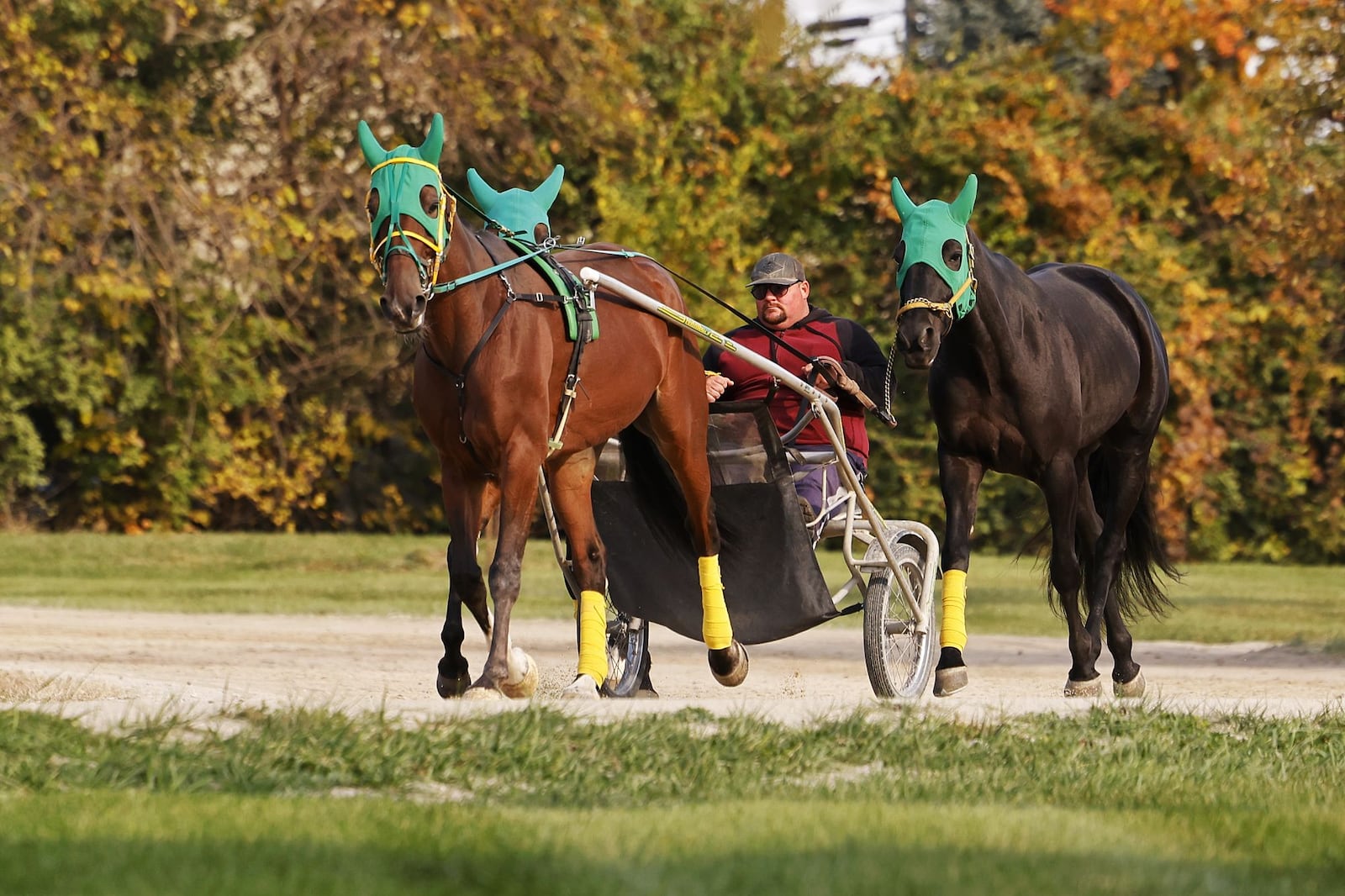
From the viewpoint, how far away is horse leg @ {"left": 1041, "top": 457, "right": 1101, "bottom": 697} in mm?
7793

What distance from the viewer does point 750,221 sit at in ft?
63.4

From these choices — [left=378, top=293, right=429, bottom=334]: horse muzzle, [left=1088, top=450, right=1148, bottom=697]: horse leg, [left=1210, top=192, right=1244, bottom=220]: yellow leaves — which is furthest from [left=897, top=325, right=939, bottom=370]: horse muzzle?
[left=1210, top=192, right=1244, bottom=220]: yellow leaves

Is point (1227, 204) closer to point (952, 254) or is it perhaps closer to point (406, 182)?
point (952, 254)

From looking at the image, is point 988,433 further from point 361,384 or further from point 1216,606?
point 361,384

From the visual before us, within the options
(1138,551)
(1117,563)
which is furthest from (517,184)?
(1117,563)

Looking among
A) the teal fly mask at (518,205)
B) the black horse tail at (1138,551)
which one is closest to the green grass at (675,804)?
the black horse tail at (1138,551)

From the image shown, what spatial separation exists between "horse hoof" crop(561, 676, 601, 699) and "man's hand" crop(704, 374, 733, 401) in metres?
1.66

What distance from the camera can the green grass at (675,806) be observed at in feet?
12.5

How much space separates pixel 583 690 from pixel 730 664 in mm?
1080

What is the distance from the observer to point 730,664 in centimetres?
778

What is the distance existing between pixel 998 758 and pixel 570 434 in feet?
6.92

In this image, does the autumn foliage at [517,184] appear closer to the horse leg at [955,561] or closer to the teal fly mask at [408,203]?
the horse leg at [955,561]

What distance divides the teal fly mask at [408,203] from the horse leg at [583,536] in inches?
44.5

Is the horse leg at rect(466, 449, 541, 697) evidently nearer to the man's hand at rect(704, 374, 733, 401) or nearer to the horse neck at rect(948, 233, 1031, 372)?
the man's hand at rect(704, 374, 733, 401)
